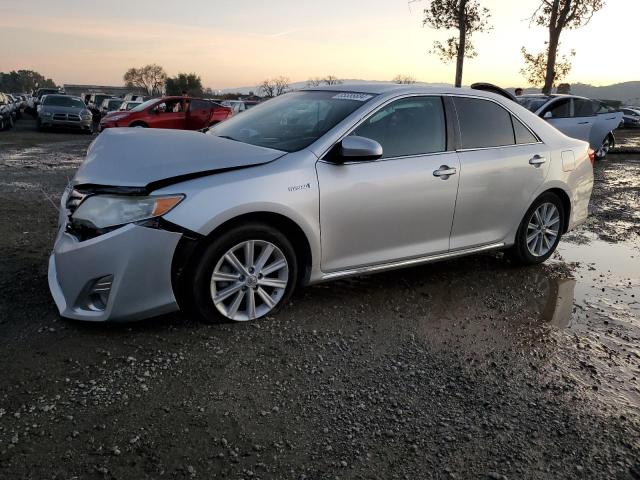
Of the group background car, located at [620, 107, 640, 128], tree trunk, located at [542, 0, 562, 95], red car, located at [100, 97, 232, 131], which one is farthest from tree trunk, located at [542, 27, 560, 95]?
background car, located at [620, 107, 640, 128]

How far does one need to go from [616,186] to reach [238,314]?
9.49 meters

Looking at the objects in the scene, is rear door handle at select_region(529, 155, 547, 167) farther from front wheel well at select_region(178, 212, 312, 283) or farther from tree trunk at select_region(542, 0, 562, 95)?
tree trunk at select_region(542, 0, 562, 95)

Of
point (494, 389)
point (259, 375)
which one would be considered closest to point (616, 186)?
point (494, 389)

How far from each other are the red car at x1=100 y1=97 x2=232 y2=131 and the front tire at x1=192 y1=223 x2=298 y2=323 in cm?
1471

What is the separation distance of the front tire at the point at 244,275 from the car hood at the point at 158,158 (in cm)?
46

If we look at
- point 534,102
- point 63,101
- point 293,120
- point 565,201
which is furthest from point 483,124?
point 63,101

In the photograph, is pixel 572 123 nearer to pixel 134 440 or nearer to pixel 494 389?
pixel 494 389

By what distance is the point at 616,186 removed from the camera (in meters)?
10.5

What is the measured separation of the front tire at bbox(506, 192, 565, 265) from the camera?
5.04m

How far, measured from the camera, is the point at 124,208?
3227 mm

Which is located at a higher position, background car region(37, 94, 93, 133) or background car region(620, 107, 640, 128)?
background car region(37, 94, 93, 133)

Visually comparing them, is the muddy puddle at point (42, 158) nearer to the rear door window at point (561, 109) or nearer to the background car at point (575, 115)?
the background car at point (575, 115)

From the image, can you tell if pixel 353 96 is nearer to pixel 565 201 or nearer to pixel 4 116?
pixel 565 201

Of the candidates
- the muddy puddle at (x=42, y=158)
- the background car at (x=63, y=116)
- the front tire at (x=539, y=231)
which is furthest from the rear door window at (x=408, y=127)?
the background car at (x=63, y=116)
